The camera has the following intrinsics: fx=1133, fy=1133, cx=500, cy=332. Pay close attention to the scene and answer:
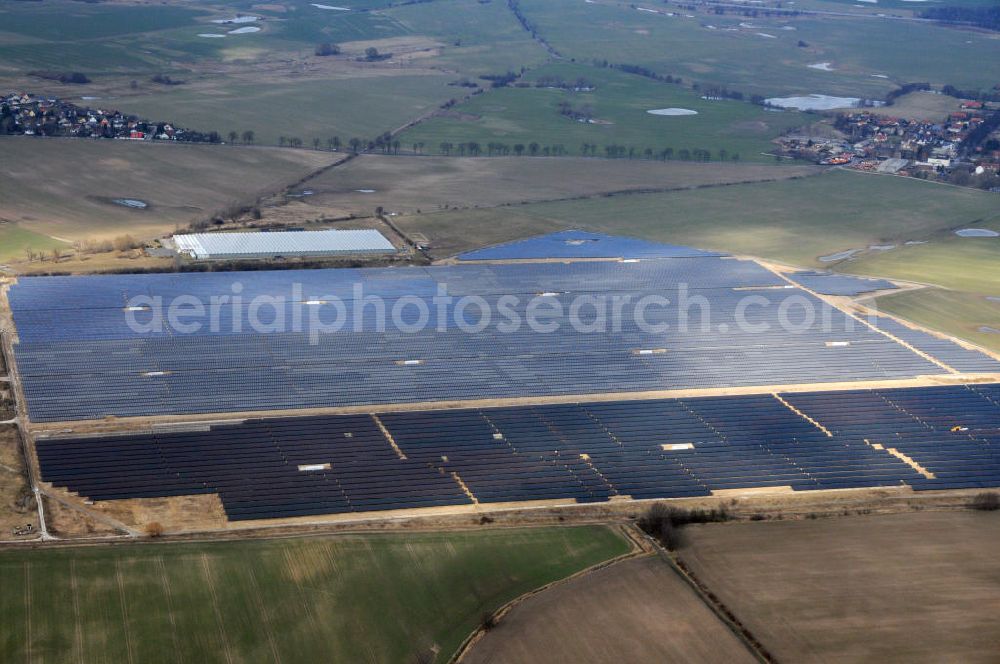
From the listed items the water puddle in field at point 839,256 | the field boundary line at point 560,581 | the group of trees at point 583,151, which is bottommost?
the field boundary line at point 560,581

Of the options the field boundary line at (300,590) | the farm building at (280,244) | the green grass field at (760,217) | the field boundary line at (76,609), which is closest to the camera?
the field boundary line at (76,609)

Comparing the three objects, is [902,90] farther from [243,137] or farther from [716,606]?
[716,606]

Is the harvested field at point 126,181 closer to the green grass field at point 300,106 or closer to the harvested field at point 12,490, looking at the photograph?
the green grass field at point 300,106

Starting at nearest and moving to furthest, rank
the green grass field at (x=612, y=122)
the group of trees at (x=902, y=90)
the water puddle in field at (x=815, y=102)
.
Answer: the green grass field at (x=612, y=122) → the water puddle in field at (x=815, y=102) → the group of trees at (x=902, y=90)

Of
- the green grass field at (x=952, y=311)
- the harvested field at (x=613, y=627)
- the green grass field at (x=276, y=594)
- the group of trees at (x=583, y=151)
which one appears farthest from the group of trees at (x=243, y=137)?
the harvested field at (x=613, y=627)

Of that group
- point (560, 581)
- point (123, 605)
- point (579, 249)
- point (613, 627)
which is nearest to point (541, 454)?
point (560, 581)

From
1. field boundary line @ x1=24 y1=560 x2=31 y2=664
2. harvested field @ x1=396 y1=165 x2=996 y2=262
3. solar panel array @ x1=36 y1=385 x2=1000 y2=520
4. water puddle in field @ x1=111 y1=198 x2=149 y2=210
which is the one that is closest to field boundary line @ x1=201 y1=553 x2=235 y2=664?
solar panel array @ x1=36 y1=385 x2=1000 y2=520

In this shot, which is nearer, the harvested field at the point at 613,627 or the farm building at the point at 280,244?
the harvested field at the point at 613,627

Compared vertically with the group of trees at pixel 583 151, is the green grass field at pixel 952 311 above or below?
below
